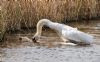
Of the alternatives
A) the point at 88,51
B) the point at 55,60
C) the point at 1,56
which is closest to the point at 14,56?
the point at 1,56

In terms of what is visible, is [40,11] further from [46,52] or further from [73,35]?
[46,52]

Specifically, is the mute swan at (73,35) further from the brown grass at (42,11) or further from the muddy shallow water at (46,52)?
the brown grass at (42,11)

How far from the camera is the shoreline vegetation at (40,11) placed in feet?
44.8

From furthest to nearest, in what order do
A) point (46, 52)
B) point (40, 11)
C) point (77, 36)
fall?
point (40, 11) < point (77, 36) < point (46, 52)

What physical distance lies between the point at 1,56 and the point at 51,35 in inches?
135

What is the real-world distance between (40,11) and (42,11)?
0.33 feet

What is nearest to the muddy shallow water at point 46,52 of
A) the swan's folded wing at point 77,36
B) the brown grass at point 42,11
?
the swan's folded wing at point 77,36

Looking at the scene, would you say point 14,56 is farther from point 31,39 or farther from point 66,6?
point 66,6

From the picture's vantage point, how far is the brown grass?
45.4 feet

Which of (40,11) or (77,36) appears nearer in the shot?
(77,36)

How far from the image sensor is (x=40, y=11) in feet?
48.3

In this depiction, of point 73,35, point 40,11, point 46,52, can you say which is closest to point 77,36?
point 73,35

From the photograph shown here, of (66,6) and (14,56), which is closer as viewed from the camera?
(14,56)

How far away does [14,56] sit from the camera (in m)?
10.3
